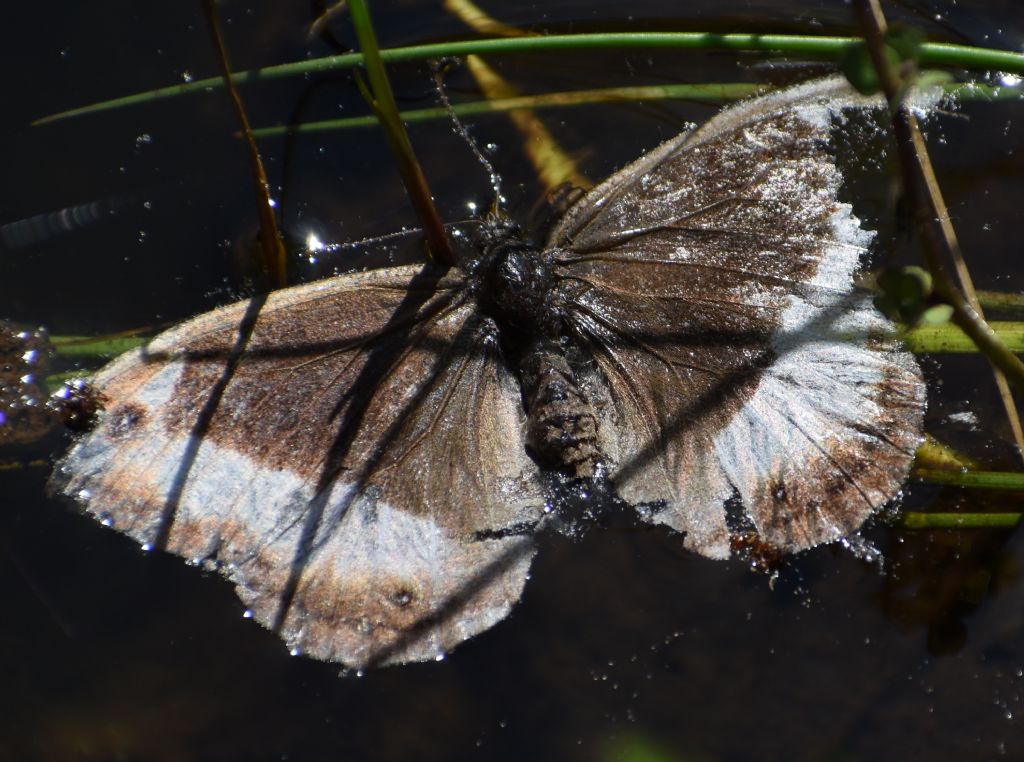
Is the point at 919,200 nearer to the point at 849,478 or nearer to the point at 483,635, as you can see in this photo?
the point at 849,478

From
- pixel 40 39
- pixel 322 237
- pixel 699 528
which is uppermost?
pixel 40 39

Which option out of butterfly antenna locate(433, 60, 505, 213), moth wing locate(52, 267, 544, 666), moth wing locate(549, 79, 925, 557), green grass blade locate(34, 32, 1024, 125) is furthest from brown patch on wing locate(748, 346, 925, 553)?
butterfly antenna locate(433, 60, 505, 213)

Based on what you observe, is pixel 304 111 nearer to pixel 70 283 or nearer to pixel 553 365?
pixel 70 283

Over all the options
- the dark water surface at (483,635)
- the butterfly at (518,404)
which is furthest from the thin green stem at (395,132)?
the dark water surface at (483,635)

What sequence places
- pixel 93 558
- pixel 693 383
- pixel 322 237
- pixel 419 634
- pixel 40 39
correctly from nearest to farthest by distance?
pixel 419 634
pixel 693 383
pixel 93 558
pixel 322 237
pixel 40 39

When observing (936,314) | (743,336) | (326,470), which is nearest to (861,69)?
(936,314)

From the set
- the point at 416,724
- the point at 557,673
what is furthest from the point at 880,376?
the point at 416,724
